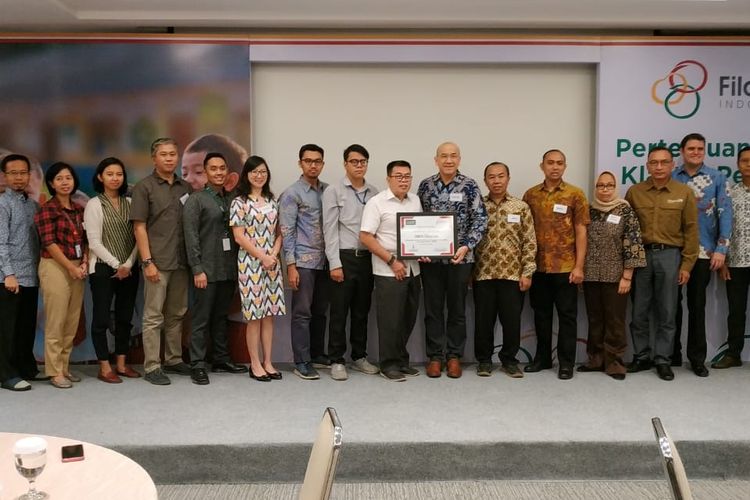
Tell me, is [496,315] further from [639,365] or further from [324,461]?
[324,461]

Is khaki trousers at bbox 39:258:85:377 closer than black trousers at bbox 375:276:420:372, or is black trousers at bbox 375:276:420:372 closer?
khaki trousers at bbox 39:258:85:377

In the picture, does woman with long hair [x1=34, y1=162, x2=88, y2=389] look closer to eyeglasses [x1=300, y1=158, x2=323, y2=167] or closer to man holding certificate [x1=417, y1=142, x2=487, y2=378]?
eyeglasses [x1=300, y1=158, x2=323, y2=167]

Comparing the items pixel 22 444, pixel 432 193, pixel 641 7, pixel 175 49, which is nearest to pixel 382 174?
pixel 432 193

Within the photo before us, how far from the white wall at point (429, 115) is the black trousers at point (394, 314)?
1.12 metres

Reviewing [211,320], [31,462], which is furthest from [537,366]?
[31,462]

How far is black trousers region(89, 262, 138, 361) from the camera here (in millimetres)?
4238

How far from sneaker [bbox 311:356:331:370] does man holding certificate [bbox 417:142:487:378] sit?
0.76 m

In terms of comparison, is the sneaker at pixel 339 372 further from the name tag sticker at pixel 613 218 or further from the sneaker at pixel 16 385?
the name tag sticker at pixel 613 218

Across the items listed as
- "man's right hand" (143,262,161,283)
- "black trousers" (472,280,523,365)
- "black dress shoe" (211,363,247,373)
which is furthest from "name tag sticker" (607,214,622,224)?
"man's right hand" (143,262,161,283)

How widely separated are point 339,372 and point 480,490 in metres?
1.50

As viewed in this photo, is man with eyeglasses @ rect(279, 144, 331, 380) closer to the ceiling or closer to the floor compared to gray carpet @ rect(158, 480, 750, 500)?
closer to the ceiling

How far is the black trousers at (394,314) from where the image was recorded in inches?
169

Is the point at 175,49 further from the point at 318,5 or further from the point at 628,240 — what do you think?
the point at 628,240

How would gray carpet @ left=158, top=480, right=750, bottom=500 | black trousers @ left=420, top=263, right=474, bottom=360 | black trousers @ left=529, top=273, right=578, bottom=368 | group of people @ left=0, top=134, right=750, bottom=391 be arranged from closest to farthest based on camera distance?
gray carpet @ left=158, top=480, right=750, bottom=500 < group of people @ left=0, top=134, right=750, bottom=391 < black trousers @ left=420, top=263, right=474, bottom=360 < black trousers @ left=529, top=273, right=578, bottom=368
